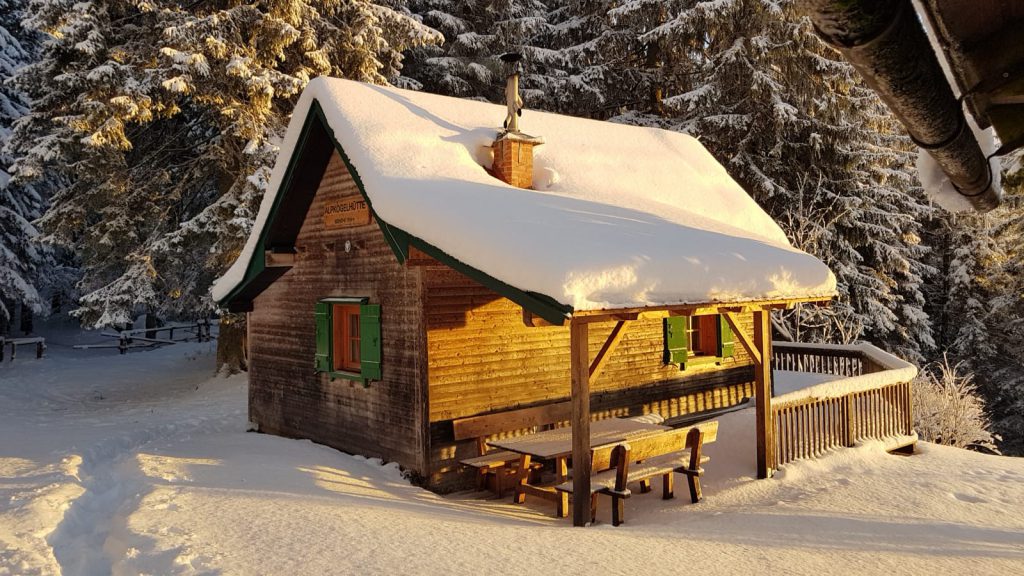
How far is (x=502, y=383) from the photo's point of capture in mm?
10078

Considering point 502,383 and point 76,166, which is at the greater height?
point 76,166

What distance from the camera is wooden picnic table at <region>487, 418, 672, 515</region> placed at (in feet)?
27.5

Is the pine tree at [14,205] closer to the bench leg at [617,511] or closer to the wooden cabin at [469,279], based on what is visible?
the wooden cabin at [469,279]

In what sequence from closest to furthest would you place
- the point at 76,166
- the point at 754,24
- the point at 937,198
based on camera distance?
1. the point at 937,198
2. the point at 76,166
3. the point at 754,24

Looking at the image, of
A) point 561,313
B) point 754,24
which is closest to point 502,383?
point 561,313

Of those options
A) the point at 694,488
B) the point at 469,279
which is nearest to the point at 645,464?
the point at 694,488

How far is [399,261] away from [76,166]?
1344 centimetres

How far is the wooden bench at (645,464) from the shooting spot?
811 centimetres

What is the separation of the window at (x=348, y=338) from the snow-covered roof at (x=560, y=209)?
6.21ft

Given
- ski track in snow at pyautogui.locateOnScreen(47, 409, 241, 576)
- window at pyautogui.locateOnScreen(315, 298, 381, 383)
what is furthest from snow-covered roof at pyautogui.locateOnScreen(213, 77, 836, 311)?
ski track in snow at pyautogui.locateOnScreen(47, 409, 241, 576)

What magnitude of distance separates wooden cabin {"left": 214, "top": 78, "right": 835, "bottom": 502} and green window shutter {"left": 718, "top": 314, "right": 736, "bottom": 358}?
32mm

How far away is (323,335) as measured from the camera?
11.2 metres

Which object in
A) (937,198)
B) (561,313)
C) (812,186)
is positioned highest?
(812,186)

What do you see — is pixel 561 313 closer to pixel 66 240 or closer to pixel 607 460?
pixel 607 460
